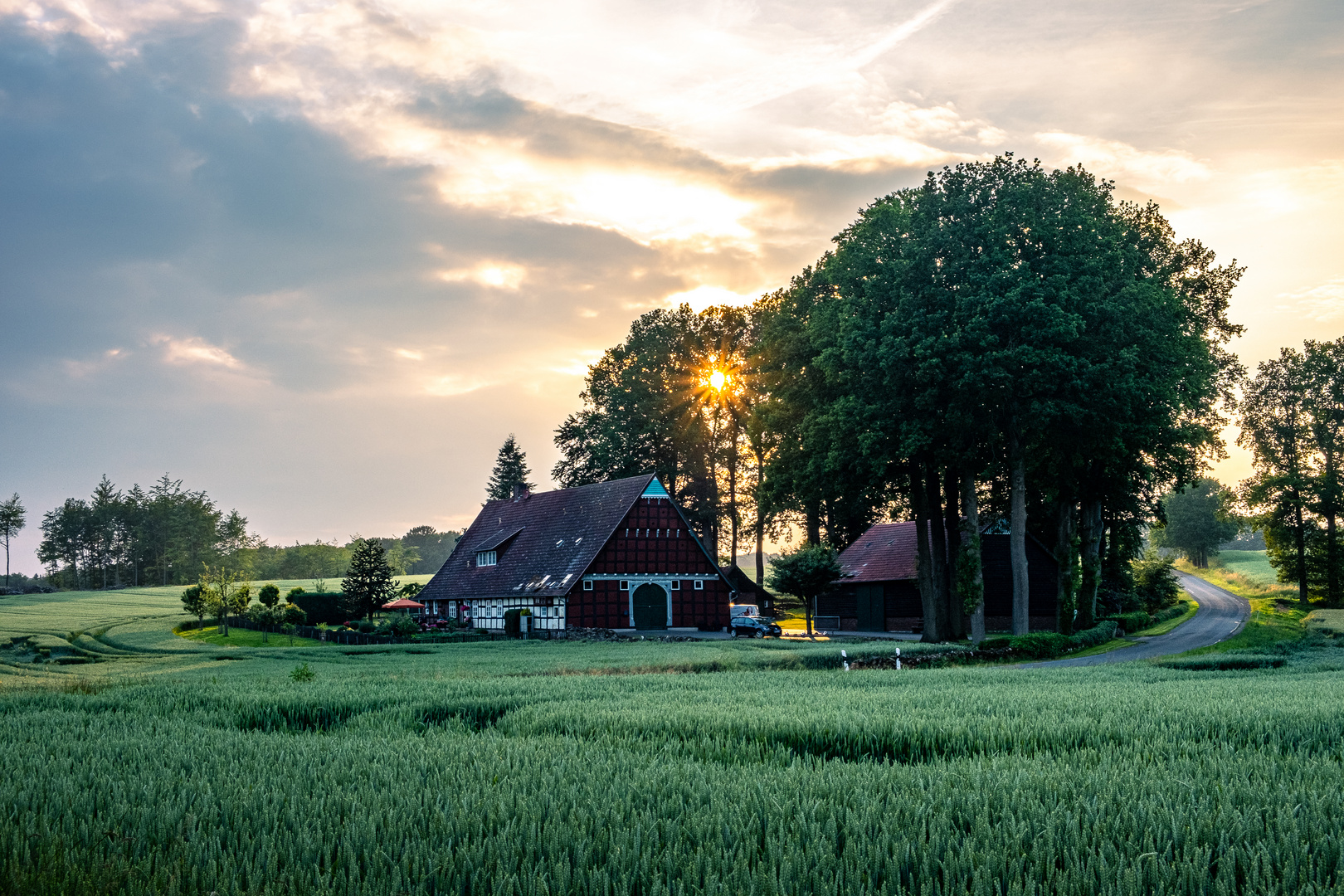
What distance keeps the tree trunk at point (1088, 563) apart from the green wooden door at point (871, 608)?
42.5ft

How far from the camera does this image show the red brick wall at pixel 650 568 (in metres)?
56.1

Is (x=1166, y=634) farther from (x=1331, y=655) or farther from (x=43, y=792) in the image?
(x=43, y=792)

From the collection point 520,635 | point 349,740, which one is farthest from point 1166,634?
point 349,740

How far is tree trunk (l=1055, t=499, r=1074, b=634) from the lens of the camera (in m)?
44.8

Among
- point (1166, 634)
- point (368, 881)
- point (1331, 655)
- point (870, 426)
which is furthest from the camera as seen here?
point (1166, 634)

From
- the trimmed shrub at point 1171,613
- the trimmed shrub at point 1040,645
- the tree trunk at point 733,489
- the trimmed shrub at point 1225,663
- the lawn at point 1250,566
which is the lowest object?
the lawn at point 1250,566

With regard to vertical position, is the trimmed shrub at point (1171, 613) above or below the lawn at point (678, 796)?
below

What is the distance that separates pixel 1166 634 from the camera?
4944cm

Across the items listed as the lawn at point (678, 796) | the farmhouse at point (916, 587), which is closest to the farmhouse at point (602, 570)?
the farmhouse at point (916, 587)

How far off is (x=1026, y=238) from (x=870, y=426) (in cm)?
949

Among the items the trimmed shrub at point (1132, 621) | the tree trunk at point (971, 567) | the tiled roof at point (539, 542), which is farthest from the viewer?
the tiled roof at point (539, 542)

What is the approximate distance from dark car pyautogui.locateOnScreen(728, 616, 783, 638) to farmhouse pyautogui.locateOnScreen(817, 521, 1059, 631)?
25.1 feet

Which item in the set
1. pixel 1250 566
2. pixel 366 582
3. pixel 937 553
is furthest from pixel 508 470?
pixel 1250 566

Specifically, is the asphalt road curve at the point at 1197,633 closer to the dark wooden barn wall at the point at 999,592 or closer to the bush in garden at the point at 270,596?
the dark wooden barn wall at the point at 999,592
